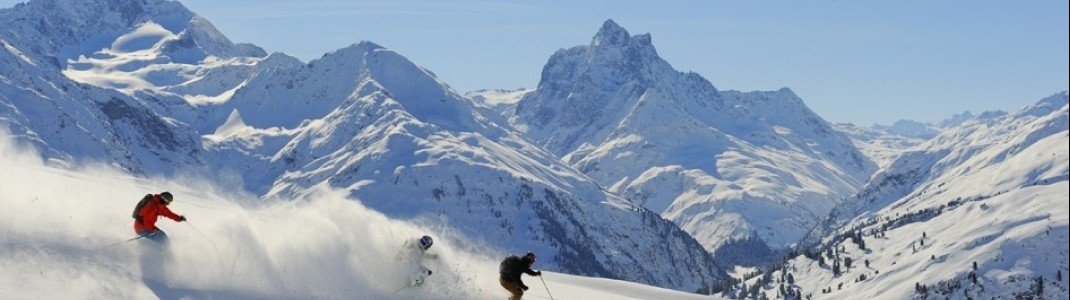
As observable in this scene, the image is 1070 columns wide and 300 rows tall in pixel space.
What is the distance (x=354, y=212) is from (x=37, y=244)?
486 inches

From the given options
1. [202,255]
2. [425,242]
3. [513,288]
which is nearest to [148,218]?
[202,255]

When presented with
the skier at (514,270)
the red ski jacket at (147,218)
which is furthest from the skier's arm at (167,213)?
the skier at (514,270)

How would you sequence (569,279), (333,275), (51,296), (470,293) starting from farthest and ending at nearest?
(569,279) < (470,293) < (333,275) < (51,296)

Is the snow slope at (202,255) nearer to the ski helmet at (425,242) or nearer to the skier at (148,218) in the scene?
the skier at (148,218)

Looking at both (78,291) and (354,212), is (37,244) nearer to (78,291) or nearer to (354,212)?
(78,291)

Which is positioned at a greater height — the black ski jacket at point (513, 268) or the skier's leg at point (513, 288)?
the black ski jacket at point (513, 268)

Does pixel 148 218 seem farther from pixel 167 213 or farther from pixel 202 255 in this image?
pixel 202 255

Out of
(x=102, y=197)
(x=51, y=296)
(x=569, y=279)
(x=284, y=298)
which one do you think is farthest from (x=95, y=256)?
(x=569, y=279)

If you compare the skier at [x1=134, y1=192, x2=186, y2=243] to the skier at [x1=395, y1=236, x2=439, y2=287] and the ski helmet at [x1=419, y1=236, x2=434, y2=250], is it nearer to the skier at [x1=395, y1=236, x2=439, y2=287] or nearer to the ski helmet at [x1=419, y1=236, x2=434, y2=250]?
the skier at [x1=395, y1=236, x2=439, y2=287]

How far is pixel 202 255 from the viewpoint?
111 ft

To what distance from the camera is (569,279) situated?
194ft

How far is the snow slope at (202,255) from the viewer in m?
30.1

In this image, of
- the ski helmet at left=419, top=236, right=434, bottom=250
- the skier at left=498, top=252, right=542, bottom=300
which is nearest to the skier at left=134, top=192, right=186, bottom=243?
the ski helmet at left=419, top=236, right=434, bottom=250

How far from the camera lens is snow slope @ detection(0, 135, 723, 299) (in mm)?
Result: 30138
